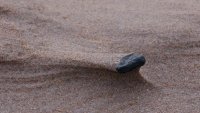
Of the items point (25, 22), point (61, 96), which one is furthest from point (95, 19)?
point (61, 96)

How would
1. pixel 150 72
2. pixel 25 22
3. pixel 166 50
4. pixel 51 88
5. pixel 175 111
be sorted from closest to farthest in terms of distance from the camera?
1. pixel 175 111
2. pixel 51 88
3. pixel 150 72
4. pixel 166 50
5. pixel 25 22

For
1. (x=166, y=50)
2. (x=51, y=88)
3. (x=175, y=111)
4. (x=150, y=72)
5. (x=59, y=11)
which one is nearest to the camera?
(x=175, y=111)

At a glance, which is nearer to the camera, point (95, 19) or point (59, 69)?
point (59, 69)

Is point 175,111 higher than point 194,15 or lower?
lower

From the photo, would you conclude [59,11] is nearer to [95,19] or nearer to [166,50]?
[95,19]

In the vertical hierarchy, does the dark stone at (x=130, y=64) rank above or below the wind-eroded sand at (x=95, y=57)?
above

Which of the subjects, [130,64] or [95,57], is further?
[95,57]

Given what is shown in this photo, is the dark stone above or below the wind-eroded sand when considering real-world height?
above
